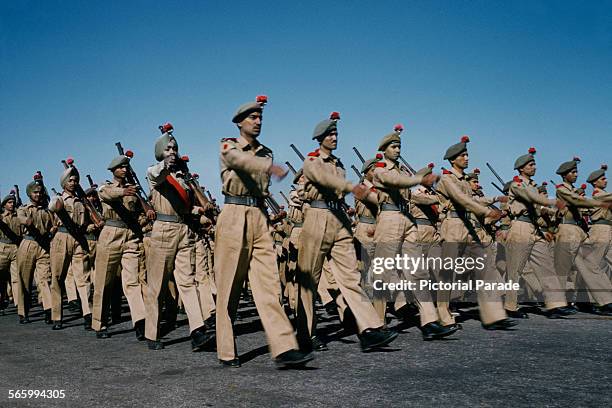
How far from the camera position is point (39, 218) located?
10570 mm

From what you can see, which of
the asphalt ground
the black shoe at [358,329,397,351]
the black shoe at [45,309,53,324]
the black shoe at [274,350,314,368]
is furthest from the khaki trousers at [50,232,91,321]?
the black shoe at [358,329,397,351]

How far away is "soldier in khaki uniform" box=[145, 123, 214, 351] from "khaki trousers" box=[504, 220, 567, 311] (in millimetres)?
5186

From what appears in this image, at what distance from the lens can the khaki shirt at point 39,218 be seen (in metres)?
10.5

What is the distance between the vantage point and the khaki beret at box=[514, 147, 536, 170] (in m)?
9.57

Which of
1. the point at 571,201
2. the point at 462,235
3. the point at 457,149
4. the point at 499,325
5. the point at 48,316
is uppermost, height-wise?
the point at 457,149

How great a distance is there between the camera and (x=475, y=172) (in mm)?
14008

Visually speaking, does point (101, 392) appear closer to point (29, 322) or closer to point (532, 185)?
point (29, 322)

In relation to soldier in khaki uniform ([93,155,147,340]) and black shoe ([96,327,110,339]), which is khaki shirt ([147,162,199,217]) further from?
black shoe ([96,327,110,339])

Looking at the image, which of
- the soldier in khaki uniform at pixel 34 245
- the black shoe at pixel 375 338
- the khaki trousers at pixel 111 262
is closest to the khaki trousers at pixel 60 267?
the soldier in khaki uniform at pixel 34 245

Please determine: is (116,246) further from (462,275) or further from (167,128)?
(462,275)

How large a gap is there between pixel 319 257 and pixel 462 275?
298 cm

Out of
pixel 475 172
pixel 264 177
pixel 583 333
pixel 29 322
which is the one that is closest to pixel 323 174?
pixel 264 177

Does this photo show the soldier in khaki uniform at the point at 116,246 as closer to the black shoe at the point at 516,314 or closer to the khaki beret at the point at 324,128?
the khaki beret at the point at 324,128

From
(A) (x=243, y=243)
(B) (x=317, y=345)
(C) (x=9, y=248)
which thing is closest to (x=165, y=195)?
(A) (x=243, y=243)
